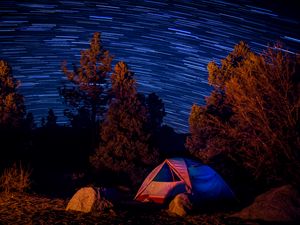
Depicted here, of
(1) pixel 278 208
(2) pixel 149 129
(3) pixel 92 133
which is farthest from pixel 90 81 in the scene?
(1) pixel 278 208

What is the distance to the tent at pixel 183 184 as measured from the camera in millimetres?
14070

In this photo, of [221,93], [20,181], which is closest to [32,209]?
[20,181]

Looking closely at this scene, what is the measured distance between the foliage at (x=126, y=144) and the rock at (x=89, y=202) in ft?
30.2

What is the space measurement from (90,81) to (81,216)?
2079cm

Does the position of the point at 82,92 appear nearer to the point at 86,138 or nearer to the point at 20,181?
the point at 86,138

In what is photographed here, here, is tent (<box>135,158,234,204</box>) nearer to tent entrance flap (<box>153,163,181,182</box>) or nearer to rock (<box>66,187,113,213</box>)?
tent entrance flap (<box>153,163,181,182</box>)

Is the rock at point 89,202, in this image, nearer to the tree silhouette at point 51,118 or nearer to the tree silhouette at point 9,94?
the tree silhouette at point 9,94

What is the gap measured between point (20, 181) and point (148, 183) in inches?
214

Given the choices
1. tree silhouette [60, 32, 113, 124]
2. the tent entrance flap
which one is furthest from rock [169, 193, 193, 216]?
tree silhouette [60, 32, 113, 124]

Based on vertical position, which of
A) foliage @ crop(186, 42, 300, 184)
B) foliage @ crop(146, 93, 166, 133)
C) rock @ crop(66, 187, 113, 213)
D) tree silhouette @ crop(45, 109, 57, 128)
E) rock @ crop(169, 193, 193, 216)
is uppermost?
foliage @ crop(186, 42, 300, 184)

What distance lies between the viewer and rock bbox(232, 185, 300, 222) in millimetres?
9617

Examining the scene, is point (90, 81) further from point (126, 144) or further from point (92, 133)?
point (126, 144)

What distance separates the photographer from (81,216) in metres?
9.05

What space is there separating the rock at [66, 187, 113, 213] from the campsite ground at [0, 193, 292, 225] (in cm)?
35
